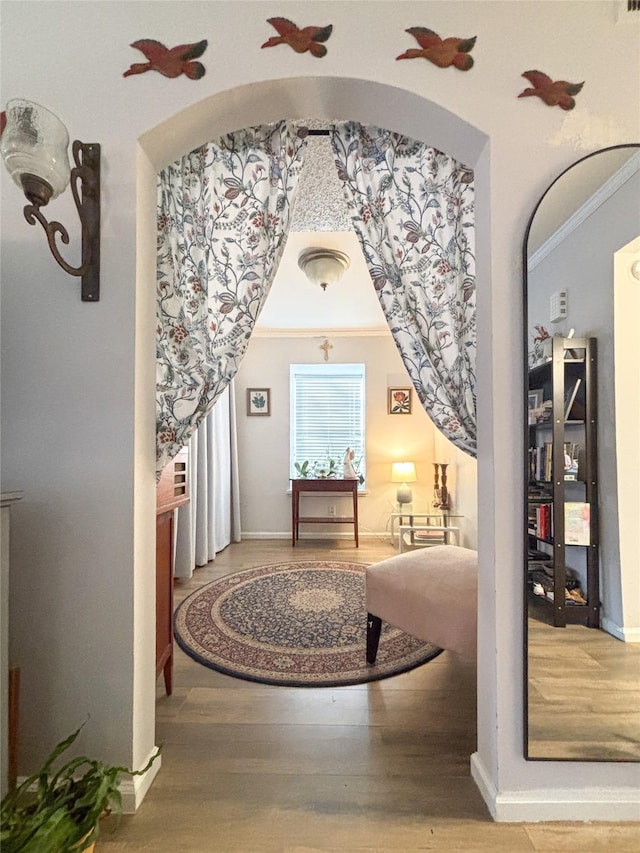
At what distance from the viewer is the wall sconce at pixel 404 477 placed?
4.57 meters

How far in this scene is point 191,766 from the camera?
4.58 feet

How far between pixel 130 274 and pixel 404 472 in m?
A: 3.80

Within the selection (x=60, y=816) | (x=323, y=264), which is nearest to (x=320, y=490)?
(x=323, y=264)

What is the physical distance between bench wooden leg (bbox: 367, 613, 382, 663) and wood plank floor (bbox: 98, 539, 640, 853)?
155 mm

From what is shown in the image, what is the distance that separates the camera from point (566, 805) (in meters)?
1.20

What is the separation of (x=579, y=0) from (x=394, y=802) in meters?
2.41

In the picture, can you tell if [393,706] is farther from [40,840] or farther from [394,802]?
[40,840]

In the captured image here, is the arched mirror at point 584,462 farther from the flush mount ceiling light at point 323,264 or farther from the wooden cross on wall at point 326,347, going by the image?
the wooden cross on wall at point 326,347

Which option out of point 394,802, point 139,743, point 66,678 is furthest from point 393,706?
point 66,678

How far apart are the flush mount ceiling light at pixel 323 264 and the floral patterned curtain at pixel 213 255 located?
1242mm

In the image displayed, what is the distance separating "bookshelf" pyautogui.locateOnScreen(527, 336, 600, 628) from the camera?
1.24m

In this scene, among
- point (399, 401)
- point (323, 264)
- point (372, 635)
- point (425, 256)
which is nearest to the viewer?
point (425, 256)

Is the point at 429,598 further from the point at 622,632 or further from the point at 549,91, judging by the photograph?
the point at 549,91

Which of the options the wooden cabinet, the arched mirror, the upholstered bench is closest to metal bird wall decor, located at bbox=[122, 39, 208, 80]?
the arched mirror
